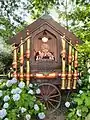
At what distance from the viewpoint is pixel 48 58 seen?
5758 mm

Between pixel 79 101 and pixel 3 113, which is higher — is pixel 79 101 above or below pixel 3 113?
above

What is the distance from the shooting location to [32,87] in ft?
17.6

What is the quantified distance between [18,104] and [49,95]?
1.09 meters

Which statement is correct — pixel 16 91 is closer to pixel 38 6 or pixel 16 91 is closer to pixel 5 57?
pixel 5 57

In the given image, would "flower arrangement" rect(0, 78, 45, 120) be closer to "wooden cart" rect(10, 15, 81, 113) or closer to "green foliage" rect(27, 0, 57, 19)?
"wooden cart" rect(10, 15, 81, 113)

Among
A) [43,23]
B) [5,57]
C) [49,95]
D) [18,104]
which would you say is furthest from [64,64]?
[5,57]

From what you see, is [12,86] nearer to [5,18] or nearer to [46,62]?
[46,62]

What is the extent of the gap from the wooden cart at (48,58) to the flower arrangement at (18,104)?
23.8 inches

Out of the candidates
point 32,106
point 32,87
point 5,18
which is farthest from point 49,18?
point 5,18

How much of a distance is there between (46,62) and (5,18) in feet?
24.3

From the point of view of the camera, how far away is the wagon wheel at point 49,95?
5.55 meters

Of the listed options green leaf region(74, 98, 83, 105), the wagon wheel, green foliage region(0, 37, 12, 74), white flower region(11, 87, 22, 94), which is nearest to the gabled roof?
the wagon wheel

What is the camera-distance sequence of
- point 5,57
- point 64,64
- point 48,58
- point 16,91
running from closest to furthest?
point 16,91, point 64,64, point 48,58, point 5,57

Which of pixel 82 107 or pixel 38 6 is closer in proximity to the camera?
pixel 82 107
